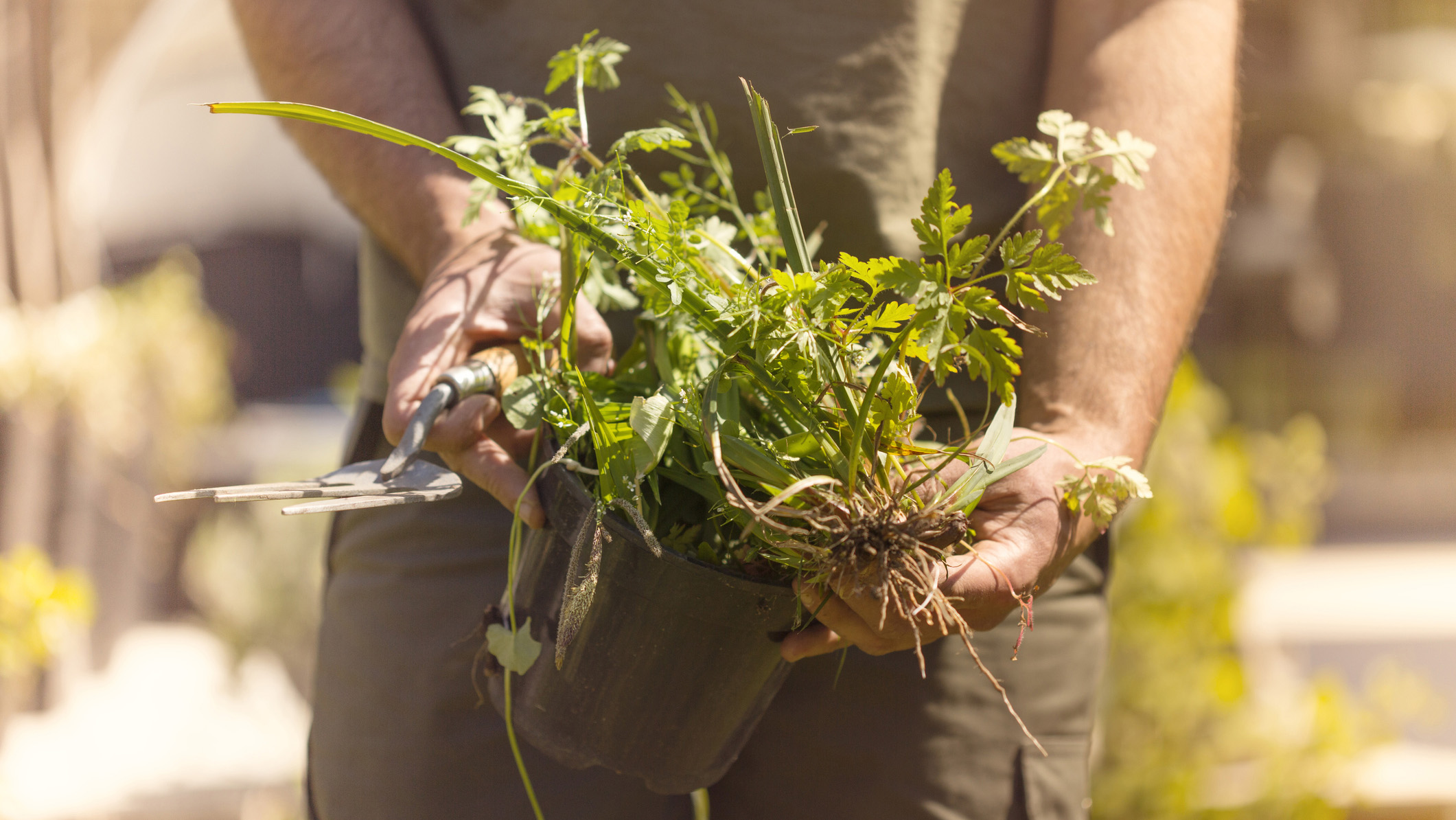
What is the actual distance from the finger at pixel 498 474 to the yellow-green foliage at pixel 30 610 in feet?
4.00

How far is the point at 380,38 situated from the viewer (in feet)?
3.03

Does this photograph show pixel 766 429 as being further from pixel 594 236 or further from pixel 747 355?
pixel 594 236

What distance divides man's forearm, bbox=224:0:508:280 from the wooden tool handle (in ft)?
0.54

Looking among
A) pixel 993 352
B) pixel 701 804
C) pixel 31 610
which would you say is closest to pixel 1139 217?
pixel 993 352

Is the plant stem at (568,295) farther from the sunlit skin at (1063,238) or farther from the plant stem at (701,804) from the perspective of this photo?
the plant stem at (701,804)

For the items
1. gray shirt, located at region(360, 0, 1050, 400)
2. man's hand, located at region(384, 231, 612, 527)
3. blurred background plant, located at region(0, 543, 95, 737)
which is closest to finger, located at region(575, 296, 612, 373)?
man's hand, located at region(384, 231, 612, 527)

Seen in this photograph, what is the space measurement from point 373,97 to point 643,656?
58 centimetres

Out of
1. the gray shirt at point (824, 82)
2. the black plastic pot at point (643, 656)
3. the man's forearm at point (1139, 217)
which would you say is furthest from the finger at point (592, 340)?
the man's forearm at point (1139, 217)

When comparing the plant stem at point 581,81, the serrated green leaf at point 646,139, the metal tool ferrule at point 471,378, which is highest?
the plant stem at point 581,81

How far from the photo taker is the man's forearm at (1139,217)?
0.83m

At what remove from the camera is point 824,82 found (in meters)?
0.93

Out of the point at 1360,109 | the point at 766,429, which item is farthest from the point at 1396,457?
the point at 766,429

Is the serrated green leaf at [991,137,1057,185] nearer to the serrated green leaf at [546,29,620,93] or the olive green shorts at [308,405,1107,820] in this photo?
the serrated green leaf at [546,29,620,93]

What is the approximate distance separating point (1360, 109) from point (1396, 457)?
2.05m
